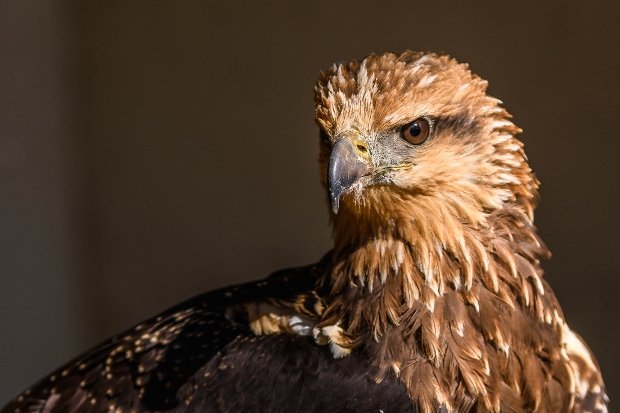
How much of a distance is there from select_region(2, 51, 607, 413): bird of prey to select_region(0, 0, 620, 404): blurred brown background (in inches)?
67.0

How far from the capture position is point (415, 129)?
7.57 ft

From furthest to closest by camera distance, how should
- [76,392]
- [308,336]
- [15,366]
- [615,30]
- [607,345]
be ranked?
[15,366], [607,345], [615,30], [76,392], [308,336]

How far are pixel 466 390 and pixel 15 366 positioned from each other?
3.01m

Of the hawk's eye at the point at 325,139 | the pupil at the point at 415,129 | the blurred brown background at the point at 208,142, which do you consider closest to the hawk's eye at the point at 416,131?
the pupil at the point at 415,129

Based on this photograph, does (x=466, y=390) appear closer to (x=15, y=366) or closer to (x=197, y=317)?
(x=197, y=317)

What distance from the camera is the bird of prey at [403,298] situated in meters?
2.29

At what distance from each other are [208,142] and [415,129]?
2.54m

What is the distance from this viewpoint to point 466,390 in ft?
7.59

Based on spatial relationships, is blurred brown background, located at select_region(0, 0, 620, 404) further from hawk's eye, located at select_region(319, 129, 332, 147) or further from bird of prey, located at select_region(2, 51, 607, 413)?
hawk's eye, located at select_region(319, 129, 332, 147)

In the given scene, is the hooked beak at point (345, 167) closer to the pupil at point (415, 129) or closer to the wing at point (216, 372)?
the pupil at point (415, 129)

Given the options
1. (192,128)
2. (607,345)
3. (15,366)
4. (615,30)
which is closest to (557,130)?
(615,30)

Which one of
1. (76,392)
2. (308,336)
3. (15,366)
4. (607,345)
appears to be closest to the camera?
(308,336)

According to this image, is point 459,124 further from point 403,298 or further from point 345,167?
point 403,298

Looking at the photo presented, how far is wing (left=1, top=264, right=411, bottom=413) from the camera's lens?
2.30 meters
